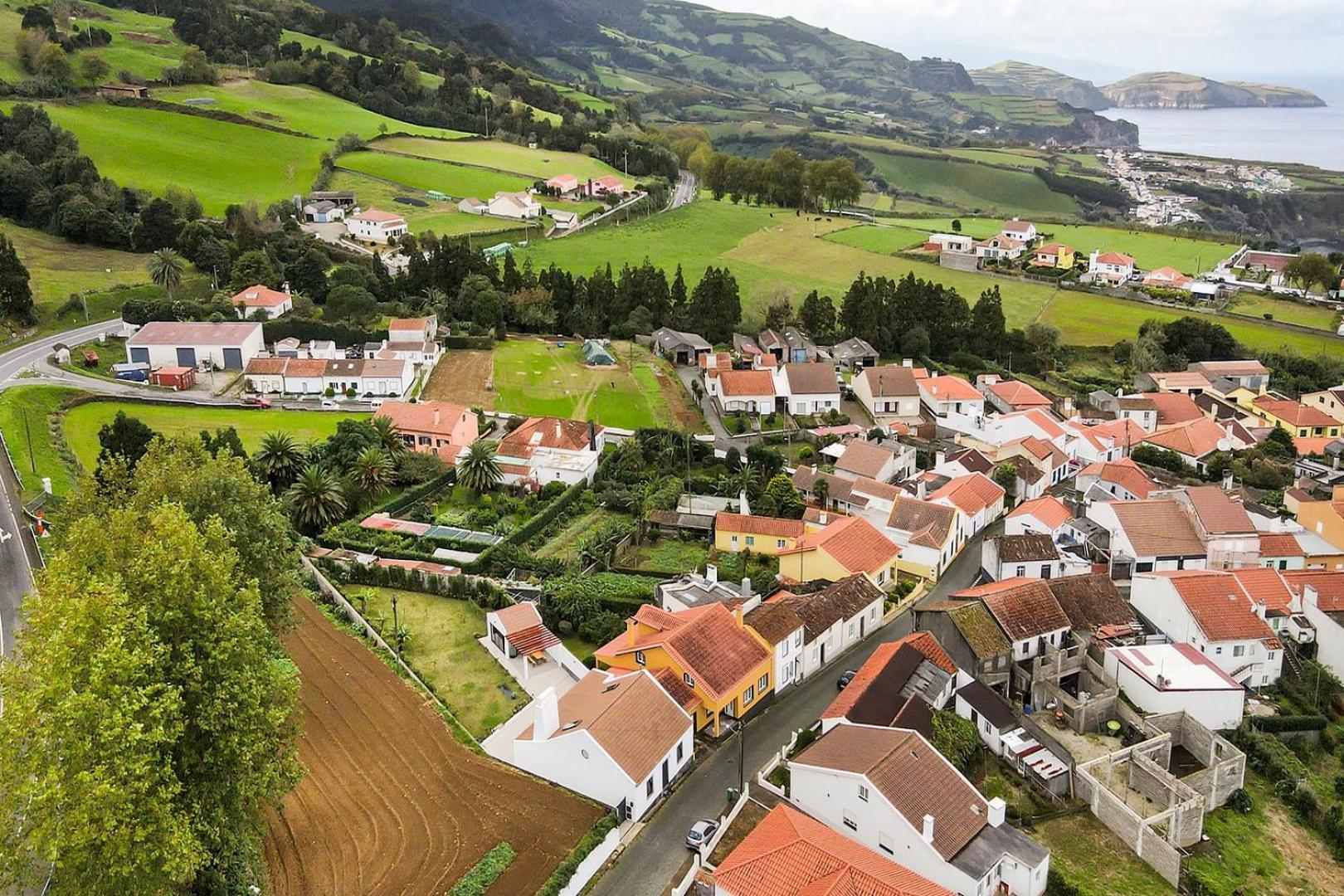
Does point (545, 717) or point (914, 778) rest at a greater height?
point (914, 778)

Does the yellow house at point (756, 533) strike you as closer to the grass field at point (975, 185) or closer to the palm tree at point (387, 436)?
the palm tree at point (387, 436)

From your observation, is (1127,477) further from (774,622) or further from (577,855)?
(577,855)

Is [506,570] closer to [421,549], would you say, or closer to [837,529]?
[421,549]

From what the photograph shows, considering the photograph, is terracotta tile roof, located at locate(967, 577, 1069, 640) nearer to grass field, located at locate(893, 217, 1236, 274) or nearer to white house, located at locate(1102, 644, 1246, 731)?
white house, located at locate(1102, 644, 1246, 731)

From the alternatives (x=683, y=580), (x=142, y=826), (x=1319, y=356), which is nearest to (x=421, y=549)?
(x=683, y=580)

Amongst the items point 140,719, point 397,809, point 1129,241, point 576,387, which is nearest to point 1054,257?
point 1129,241

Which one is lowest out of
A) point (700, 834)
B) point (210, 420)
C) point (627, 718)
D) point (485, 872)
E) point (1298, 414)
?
point (210, 420)
